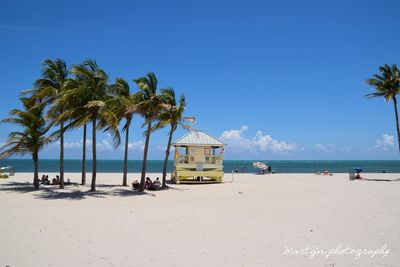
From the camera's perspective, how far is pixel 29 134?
733 inches

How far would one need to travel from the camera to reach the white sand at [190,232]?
6.55 metres

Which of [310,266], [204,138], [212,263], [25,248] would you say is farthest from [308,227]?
[204,138]

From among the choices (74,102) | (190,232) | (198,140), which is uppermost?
(74,102)

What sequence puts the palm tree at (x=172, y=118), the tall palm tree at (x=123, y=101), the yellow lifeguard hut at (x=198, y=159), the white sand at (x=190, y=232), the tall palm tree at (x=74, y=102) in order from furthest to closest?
the yellow lifeguard hut at (x=198, y=159), the palm tree at (x=172, y=118), the tall palm tree at (x=123, y=101), the tall palm tree at (x=74, y=102), the white sand at (x=190, y=232)

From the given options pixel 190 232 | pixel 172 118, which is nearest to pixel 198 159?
pixel 172 118

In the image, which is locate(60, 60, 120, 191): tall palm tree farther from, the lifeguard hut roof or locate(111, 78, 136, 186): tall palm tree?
the lifeguard hut roof

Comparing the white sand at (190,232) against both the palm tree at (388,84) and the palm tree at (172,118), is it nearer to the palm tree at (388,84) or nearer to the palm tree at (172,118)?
the palm tree at (172,118)

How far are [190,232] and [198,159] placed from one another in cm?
1849

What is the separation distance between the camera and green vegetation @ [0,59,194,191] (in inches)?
663

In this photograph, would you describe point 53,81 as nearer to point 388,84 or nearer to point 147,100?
point 147,100

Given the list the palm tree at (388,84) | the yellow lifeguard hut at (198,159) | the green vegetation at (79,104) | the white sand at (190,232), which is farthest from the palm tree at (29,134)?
the palm tree at (388,84)

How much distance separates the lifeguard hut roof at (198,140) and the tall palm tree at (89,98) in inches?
383

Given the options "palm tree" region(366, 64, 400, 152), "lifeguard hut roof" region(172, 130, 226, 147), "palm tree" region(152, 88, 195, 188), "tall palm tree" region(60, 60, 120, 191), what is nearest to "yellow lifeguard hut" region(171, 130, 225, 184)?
"lifeguard hut roof" region(172, 130, 226, 147)

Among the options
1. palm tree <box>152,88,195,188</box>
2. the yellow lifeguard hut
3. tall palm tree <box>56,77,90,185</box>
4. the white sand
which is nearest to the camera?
the white sand
